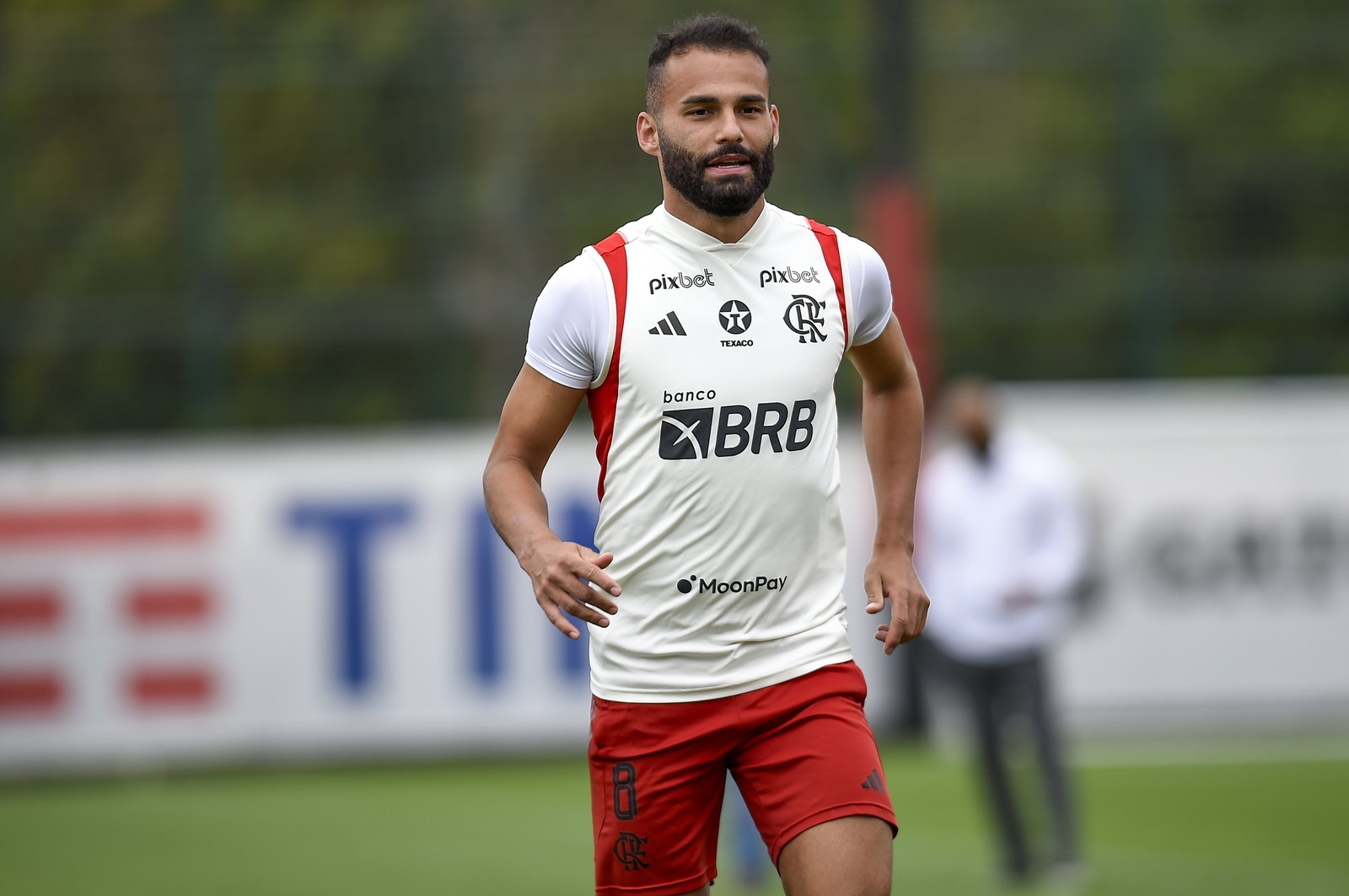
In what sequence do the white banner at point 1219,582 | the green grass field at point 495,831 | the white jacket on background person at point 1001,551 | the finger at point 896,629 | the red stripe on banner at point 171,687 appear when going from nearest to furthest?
the finger at point 896,629 < the green grass field at point 495,831 < the white jacket on background person at point 1001,551 < the red stripe on banner at point 171,687 < the white banner at point 1219,582

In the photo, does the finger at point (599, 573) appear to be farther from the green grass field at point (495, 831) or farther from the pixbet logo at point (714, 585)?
the green grass field at point (495, 831)

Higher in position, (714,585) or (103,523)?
(714,585)

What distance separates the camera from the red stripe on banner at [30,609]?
14148 mm

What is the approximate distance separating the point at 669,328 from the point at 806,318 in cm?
35

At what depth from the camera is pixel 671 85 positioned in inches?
184

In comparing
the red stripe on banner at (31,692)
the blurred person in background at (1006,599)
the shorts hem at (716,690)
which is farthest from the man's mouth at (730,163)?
the red stripe on banner at (31,692)

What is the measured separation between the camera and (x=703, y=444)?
4652 mm

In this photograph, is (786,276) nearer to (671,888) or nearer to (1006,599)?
(671,888)

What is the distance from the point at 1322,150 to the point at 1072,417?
407cm

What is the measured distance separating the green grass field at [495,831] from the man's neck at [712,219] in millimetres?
4853

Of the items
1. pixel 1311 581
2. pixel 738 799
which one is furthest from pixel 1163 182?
pixel 738 799

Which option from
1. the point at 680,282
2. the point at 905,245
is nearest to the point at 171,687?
the point at 905,245

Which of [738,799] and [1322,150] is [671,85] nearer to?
[738,799]

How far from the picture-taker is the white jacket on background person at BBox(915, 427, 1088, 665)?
965 centimetres
